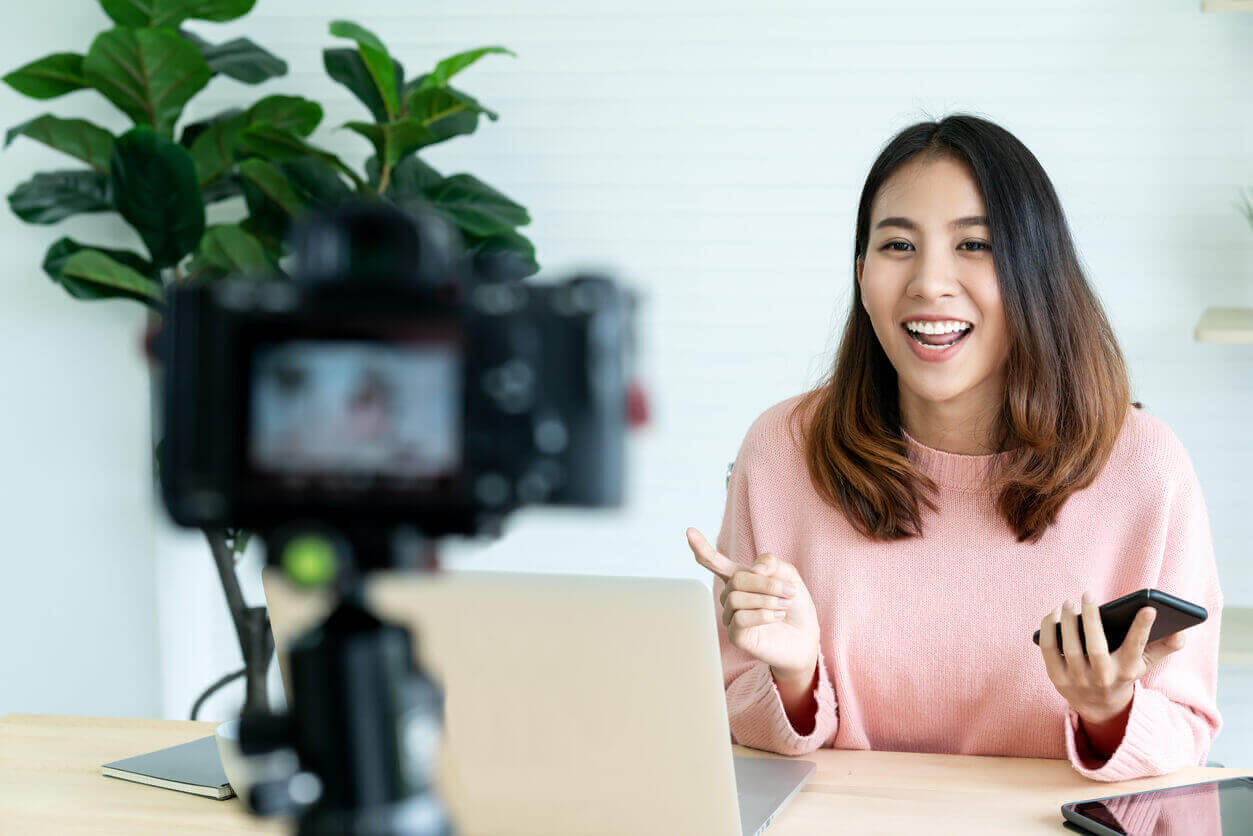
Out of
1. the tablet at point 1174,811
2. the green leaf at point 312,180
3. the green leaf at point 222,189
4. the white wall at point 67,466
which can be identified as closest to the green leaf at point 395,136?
the green leaf at point 312,180

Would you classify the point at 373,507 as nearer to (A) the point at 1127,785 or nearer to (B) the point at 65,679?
(A) the point at 1127,785

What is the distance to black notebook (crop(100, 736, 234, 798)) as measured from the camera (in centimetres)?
128

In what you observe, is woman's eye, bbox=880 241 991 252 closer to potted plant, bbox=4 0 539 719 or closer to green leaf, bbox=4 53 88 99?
potted plant, bbox=4 0 539 719

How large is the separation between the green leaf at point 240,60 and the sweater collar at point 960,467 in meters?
1.71

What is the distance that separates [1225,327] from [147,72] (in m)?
2.23

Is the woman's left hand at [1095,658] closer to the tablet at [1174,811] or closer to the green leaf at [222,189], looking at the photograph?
the tablet at [1174,811]

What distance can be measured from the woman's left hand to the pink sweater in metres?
0.24

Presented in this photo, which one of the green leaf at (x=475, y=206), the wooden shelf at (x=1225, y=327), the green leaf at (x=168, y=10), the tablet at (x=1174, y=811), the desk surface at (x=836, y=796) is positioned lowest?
the tablet at (x=1174, y=811)

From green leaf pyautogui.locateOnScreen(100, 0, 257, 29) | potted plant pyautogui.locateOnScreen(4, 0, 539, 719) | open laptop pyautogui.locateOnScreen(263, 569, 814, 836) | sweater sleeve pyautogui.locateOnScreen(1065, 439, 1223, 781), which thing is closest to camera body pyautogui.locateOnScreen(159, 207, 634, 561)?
open laptop pyautogui.locateOnScreen(263, 569, 814, 836)

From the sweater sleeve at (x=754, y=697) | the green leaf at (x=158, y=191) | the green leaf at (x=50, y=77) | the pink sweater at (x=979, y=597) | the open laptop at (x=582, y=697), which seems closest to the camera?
the open laptop at (x=582, y=697)

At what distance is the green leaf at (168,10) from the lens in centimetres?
249

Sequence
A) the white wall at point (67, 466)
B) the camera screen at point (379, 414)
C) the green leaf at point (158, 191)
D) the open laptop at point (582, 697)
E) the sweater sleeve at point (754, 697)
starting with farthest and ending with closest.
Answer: the white wall at point (67, 466)
the green leaf at point (158, 191)
the sweater sleeve at point (754, 697)
the open laptop at point (582, 697)
the camera screen at point (379, 414)

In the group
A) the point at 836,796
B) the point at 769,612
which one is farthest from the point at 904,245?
the point at 836,796

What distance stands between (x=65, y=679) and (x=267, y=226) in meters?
1.38
